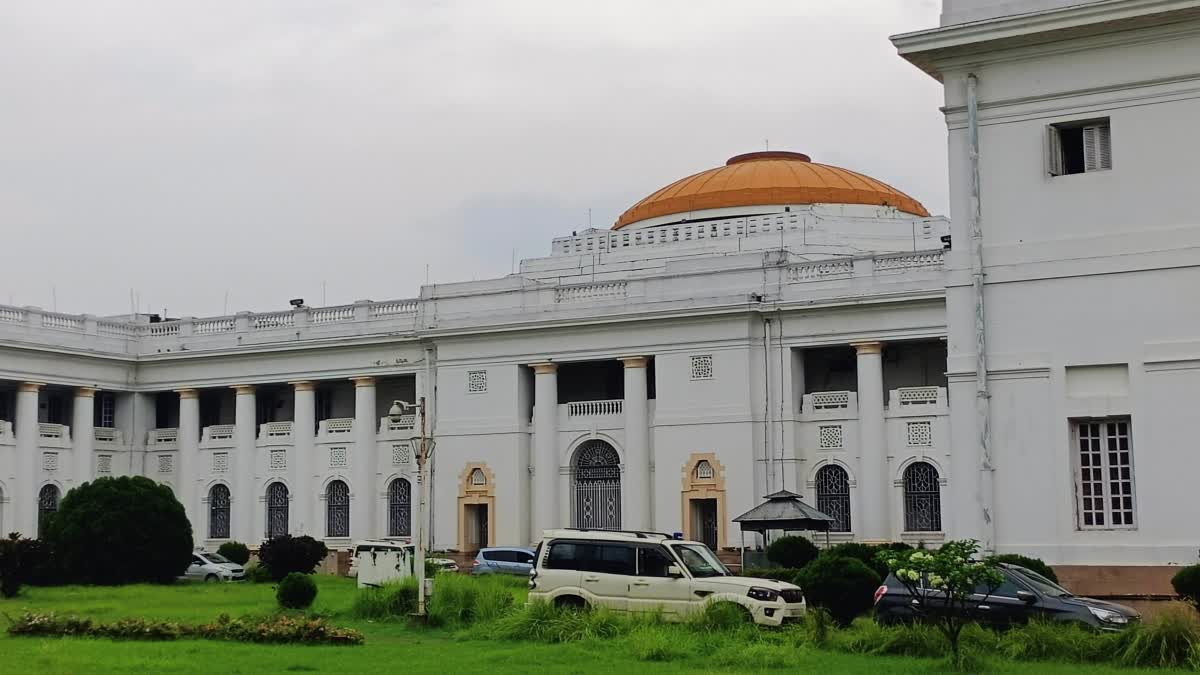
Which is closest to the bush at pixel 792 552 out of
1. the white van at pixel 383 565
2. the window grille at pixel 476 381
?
the white van at pixel 383 565

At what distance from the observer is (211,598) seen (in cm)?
3081

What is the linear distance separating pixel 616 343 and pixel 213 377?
583 inches

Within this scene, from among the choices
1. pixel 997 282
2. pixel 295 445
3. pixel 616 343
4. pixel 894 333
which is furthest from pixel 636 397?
pixel 997 282

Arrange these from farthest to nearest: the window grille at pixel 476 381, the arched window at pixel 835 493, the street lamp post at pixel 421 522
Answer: the window grille at pixel 476 381, the arched window at pixel 835 493, the street lamp post at pixel 421 522

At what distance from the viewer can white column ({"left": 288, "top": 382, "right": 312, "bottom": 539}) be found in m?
49.0

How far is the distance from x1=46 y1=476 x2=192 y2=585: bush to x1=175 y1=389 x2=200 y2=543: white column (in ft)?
43.1

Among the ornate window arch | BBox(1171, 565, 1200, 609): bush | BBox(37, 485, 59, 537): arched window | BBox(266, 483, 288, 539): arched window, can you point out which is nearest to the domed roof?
the ornate window arch

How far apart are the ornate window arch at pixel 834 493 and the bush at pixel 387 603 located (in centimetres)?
1864

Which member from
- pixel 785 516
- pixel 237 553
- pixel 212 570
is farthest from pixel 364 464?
pixel 785 516

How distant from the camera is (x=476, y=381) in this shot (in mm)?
46219

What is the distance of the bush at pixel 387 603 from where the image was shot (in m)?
24.4

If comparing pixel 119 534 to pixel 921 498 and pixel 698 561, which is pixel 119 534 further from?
pixel 921 498

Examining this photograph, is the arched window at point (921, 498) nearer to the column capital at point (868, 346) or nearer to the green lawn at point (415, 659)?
the column capital at point (868, 346)

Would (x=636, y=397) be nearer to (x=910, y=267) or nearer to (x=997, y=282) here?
(x=910, y=267)
